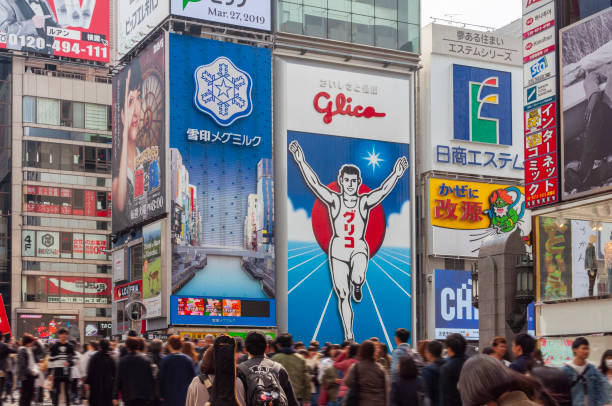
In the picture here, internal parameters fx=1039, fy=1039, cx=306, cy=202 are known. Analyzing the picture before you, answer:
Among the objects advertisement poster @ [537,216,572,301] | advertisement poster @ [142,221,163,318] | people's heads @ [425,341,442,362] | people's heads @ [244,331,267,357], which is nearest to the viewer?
people's heads @ [244,331,267,357]

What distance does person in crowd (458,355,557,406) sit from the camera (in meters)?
3.57

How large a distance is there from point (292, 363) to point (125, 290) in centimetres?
4237

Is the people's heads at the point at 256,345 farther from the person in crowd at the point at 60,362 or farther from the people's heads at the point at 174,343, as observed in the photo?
the person in crowd at the point at 60,362

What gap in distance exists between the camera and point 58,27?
233 ft

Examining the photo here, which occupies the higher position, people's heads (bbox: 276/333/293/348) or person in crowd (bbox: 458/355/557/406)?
person in crowd (bbox: 458/355/557/406)

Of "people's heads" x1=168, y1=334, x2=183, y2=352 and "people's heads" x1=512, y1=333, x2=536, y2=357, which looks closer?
"people's heads" x1=512, y1=333, x2=536, y2=357

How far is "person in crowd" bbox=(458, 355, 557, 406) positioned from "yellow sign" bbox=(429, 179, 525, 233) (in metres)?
53.4

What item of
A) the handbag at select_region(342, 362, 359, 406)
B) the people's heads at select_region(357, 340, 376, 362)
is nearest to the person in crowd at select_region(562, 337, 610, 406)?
the people's heads at select_region(357, 340, 376, 362)

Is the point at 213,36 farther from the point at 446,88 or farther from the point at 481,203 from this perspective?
the point at 481,203

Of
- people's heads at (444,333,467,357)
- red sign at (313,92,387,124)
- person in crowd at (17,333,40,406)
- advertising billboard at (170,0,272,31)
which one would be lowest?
person in crowd at (17,333,40,406)

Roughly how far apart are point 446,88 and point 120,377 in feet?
150

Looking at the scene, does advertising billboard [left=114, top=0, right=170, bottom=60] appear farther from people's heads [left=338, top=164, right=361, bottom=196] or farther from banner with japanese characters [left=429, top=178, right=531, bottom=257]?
banner with japanese characters [left=429, top=178, right=531, bottom=257]

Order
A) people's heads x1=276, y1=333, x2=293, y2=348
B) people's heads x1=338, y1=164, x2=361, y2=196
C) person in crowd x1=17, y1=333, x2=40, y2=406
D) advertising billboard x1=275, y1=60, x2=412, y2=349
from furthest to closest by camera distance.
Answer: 1. people's heads x1=338, y1=164, x2=361, y2=196
2. advertising billboard x1=275, y1=60, x2=412, y2=349
3. person in crowd x1=17, y1=333, x2=40, y2=406
4. people's heads x1=276, y1=333, x2=293, y2=348

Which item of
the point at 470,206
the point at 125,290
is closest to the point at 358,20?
the point at 470,206
